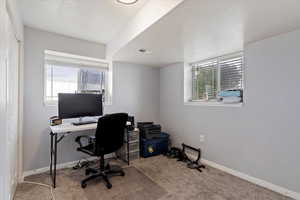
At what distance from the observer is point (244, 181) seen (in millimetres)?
2143

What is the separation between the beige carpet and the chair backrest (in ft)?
1.61

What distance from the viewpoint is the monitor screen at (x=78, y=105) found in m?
2.29

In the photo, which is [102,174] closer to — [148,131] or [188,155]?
[148,131]

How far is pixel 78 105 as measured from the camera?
2.45 meters

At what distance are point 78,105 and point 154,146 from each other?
5.34ft

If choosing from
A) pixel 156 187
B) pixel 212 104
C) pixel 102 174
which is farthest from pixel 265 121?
pixel 102 174

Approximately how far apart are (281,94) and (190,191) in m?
A: 1.64

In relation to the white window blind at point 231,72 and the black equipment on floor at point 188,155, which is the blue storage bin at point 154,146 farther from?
the white window blind at point 231,72

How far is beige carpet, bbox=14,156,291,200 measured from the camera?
1807 millimetres

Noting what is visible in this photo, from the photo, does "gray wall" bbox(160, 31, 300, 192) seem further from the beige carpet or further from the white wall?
the white wall

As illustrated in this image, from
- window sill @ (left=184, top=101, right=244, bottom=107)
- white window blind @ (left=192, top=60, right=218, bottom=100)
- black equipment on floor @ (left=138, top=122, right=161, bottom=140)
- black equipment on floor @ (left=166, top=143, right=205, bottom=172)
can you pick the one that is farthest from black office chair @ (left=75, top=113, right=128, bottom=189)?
white window blind @ (left=192, top=60, right=218, bottom=100)

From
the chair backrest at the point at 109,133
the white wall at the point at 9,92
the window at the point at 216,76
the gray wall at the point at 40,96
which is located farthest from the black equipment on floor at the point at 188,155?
the white wall at the point at 9,92

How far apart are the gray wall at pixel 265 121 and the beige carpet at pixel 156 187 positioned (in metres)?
0.27

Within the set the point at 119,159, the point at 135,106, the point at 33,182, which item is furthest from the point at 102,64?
the point at 33,182
